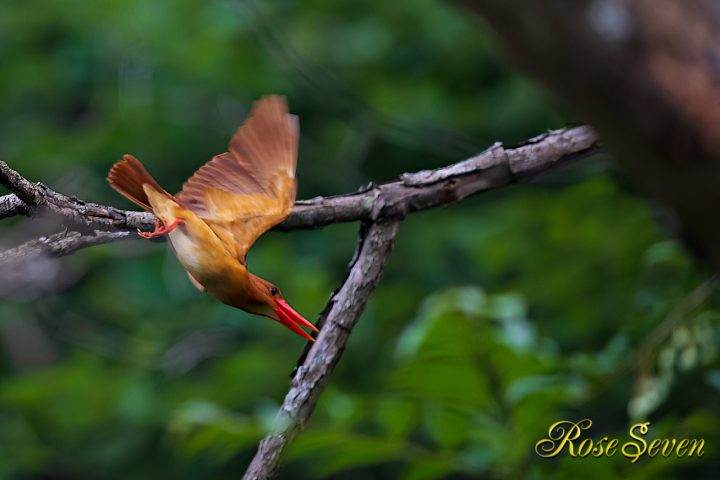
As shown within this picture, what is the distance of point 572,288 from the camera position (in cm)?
301

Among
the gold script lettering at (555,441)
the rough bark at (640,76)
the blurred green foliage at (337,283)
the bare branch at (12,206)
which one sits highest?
the blurred green foliage at (337,283)

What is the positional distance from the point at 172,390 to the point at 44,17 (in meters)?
2.18

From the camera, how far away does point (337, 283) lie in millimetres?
3510

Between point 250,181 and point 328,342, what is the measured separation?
0.29 m

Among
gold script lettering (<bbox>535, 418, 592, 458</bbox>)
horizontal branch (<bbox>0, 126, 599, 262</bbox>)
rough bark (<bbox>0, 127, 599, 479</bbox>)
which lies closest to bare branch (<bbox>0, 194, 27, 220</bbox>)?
rough bark (<bbox>0, 127, 599, 479</bbox>)

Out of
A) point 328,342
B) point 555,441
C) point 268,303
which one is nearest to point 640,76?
point 268,303

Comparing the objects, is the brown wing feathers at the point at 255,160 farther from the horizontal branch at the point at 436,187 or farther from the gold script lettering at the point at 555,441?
the gold script lettering at the point at 555,441

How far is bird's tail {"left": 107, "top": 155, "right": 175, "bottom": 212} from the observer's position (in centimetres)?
121

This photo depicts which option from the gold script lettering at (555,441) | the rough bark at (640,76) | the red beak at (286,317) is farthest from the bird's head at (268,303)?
the gold script lettering at (555,441)

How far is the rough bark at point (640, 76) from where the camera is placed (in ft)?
2.33

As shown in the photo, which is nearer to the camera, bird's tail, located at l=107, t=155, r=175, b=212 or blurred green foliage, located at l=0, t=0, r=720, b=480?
bird's tail, located at l=107, t=155, r=175, b=212

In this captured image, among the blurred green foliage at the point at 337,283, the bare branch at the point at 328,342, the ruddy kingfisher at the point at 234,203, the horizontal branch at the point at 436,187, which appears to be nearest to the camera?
the ruddy kingfisher at the point at 234,203

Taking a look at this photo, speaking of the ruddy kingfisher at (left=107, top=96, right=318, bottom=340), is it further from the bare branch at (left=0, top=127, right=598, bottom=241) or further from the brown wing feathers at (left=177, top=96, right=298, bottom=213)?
the bare branch at (left=0, top=127, right=598, bottom=241)

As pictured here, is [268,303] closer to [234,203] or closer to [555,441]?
[234,203]
